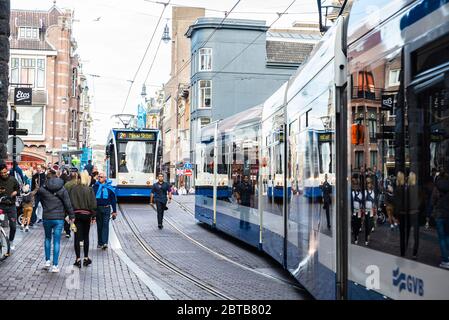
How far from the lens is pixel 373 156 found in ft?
18.6

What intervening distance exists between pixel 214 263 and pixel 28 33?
159 ft

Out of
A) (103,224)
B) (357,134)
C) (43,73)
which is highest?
(43,73)

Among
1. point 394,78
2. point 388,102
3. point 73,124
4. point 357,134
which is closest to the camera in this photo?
point 394,78

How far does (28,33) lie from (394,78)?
56368 millimetres

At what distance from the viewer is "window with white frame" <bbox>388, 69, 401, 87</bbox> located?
5172 millimetres

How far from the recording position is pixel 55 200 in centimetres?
1169

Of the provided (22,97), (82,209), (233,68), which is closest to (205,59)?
(233,68)

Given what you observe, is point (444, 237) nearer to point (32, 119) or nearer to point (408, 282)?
point (408, 282)

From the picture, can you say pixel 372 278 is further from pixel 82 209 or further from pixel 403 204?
pixel 82 209

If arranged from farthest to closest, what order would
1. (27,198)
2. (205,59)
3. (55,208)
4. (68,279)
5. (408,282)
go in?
1. (205,59)
2. (27,198)
3. (55,208)
4. (68,279)
5. (408,282)

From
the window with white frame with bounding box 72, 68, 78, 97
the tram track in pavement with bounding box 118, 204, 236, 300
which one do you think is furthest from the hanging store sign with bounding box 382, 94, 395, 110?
the window with white frame with bounding box 72, 68, 78, 97

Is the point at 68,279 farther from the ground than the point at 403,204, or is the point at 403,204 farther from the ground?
the point at 403,204

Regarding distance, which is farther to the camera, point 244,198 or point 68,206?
point 244,198

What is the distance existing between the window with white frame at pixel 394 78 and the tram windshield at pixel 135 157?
→ 1066 inches
